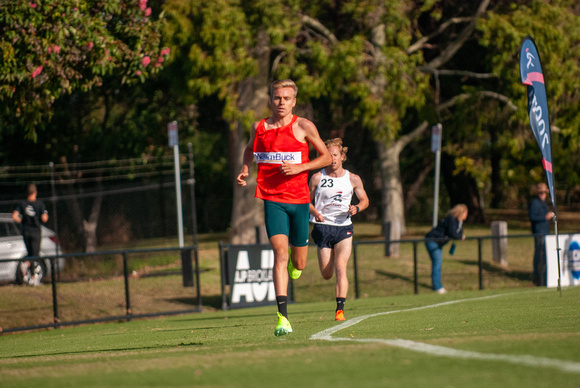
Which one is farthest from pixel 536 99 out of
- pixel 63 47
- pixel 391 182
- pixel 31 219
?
pixel 391 182

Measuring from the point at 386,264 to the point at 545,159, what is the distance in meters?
9.57

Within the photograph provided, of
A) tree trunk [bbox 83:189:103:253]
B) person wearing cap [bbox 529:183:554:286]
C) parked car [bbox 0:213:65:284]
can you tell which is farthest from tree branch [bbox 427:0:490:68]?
parked car [bbox 0:213:65:284]

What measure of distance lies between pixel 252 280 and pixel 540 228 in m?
7.06

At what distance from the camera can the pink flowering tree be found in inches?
450

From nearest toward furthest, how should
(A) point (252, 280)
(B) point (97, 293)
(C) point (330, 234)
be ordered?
(C) point (330, 234) → (A) point (252, 280) → (B) point (97, 293)

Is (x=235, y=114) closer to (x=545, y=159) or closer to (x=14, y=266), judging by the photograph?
(x=14, y=266)

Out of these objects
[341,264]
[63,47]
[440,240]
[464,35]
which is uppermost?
[464,35]

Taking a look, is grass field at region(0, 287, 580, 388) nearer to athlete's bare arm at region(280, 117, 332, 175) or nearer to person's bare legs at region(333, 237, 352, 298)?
athlete's bare arm at region(280, 117, 332, 175)

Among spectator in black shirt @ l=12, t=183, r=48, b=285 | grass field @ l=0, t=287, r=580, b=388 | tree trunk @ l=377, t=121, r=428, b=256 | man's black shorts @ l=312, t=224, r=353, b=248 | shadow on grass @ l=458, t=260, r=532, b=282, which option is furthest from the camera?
tree trunk @ l=377, t=121, r=428, b=256

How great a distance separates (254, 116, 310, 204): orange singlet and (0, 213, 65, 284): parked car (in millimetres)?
7838

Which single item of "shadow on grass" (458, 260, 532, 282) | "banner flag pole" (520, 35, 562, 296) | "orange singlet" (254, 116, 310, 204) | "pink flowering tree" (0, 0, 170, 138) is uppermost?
"pink flowering tree" (0, 0, 170, 138)

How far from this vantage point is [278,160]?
7.23 m

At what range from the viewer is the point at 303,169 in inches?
279

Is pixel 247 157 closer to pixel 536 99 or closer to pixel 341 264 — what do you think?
pixel 341 264
